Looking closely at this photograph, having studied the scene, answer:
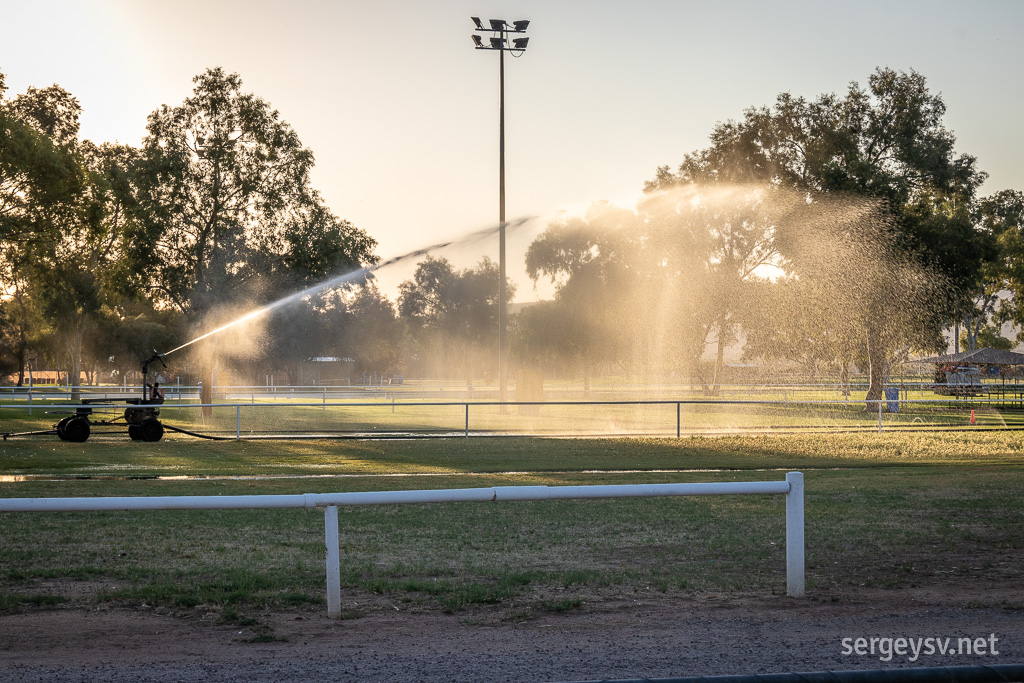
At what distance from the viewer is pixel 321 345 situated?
274 ft

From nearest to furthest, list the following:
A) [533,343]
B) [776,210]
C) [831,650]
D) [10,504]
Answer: [831,650], [10,504], [776,210], [533,343]

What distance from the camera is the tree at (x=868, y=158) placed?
4550 centimetres

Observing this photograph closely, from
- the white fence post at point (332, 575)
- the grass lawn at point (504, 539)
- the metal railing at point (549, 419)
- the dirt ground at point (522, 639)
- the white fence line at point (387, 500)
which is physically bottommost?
the metal railing at point (549, 419)

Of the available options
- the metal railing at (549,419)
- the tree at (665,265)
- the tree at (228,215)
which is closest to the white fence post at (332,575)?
the metal railing at (549,419)

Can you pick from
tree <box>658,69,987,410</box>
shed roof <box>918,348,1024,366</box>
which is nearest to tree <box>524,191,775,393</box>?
tree <box>658,69,987,410</box>

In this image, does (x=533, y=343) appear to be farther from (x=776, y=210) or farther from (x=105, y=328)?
(x=105, y=328)

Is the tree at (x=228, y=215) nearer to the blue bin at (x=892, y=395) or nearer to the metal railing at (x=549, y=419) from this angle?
the metal railing at (x=549, y=419)

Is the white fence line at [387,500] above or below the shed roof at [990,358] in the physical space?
below

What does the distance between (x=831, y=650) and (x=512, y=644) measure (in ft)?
6.50

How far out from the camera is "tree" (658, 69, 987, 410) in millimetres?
45500

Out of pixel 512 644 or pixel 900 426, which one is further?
pixel 900 426

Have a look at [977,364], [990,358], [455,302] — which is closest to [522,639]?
[455,302]

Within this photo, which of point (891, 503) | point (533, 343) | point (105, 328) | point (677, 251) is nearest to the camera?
point (891, 503)

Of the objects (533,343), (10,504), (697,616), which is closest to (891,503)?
(697,616)
